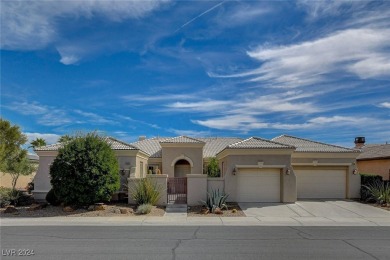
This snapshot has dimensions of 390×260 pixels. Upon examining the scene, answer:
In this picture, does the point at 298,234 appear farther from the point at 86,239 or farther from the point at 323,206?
the point at 323,206

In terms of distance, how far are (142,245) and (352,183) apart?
66.3 ft

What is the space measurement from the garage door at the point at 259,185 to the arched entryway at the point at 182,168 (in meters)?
11.2

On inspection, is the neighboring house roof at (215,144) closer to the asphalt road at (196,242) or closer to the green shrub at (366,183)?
the green shrub at (366,183)

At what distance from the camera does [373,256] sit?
10500 mm

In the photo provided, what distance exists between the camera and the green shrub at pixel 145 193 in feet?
74.9

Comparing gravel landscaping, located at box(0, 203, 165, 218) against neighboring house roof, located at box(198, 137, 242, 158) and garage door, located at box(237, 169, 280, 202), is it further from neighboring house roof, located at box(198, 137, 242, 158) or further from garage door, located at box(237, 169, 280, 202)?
neighboring house roof, located at box(198, 137, 242, 158)

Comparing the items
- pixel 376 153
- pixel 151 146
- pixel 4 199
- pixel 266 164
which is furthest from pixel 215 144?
pixel 4 199

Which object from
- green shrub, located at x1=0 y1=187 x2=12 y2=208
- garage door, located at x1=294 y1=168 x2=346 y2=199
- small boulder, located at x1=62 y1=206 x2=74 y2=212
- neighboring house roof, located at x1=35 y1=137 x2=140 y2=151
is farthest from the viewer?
garage door, located at x1=294 y1=168 x2=346 y2=199

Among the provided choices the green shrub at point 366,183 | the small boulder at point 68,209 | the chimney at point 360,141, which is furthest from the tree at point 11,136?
the chimney at point 360,141

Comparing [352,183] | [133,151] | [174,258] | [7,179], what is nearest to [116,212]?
[133,151]

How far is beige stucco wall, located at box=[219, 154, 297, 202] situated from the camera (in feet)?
81.3

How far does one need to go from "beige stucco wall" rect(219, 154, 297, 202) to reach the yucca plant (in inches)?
211

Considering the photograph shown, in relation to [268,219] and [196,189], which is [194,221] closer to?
[268,219]

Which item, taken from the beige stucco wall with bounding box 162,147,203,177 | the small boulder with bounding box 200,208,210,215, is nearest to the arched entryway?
the beige stucco wall with bounding box 162,147,203,177
